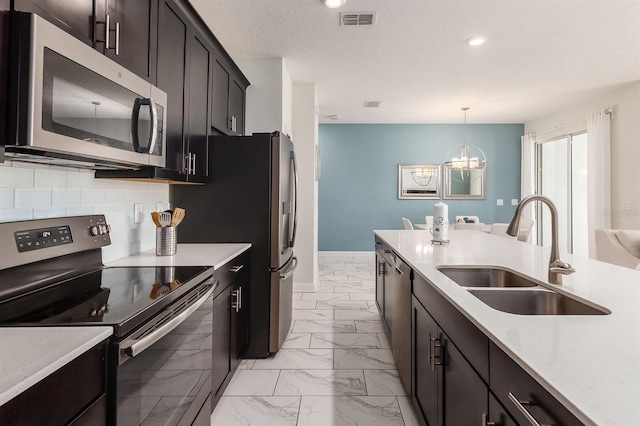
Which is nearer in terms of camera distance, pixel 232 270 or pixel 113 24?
pixel 113 24

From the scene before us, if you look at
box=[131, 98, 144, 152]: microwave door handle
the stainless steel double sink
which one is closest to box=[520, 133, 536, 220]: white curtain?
the stainless steel double sink

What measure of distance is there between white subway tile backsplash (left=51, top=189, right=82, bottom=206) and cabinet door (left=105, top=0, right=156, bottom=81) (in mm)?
632

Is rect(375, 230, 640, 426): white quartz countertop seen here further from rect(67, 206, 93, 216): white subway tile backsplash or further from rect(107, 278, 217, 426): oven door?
rect(67, 206, 93, 216): white subway tile backsplash

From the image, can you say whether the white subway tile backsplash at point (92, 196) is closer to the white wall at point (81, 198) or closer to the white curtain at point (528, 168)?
the white wall at point (81, 198)

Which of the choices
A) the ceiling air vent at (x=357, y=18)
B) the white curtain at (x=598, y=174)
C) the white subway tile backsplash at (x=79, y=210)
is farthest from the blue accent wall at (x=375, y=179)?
the white subway tile backsplash at (x=79, y=210)

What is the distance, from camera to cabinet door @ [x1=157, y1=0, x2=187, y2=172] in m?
1.93

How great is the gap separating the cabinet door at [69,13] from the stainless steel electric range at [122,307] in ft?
2.38

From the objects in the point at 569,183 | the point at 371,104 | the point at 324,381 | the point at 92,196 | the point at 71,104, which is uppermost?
the point at 371,104

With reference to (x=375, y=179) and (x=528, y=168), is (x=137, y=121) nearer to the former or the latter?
(x=375, y=179)

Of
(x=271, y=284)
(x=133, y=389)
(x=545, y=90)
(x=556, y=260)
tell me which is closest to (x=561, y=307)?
(x=556, y=260)

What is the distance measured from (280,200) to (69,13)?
1604 millimetres

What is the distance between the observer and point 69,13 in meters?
1.22

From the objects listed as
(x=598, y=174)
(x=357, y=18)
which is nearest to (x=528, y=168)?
(x=598, y=174)

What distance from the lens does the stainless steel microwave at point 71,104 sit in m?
1.01
